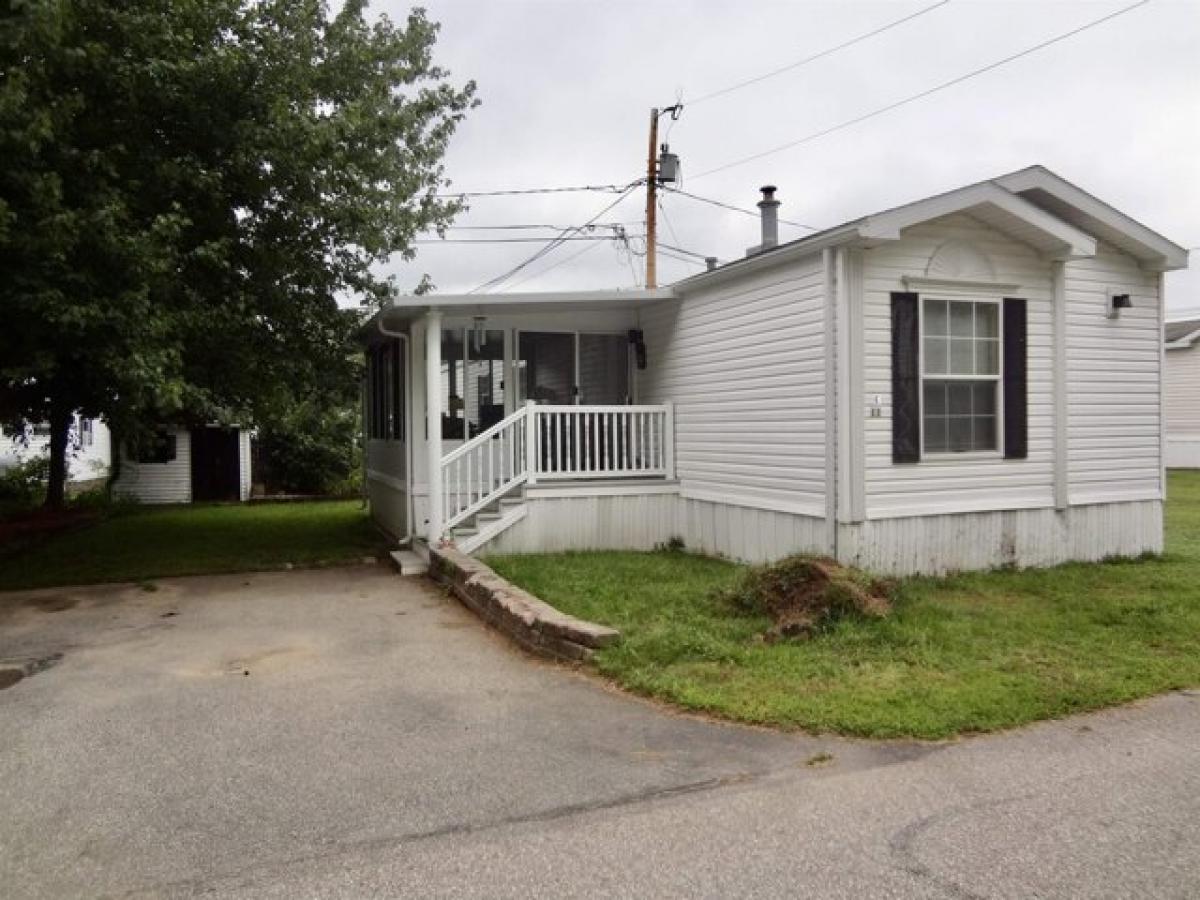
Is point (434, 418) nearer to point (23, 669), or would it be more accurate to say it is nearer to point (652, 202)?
point (23, 669)

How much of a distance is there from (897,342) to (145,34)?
7.73 metres

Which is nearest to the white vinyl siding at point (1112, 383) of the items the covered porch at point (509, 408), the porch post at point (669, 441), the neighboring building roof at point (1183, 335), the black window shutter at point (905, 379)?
the black window shutter at point (905, 379)

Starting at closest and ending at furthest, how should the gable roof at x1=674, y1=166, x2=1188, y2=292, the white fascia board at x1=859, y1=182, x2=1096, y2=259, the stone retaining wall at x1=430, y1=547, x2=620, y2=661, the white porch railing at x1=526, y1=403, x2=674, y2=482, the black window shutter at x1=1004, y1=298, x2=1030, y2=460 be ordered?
the stone retaining wall at x1=430, y1=547, x2=620, y2=661
the white fascia board at x1=859, y1=182, x2=1096, y2=259
the gable roof at x1=674, y1=166, x2=1188, y2=292
the black window shutter at x1=1004, y1=298, x2=1030, y2=460
the white porch railing at x1=526, y1=403, x2=674, y2=482

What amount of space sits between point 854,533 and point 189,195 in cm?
765

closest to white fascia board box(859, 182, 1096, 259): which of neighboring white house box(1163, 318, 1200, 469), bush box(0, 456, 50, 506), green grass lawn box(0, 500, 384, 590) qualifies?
green grass lawn box(0, 500, 384, 590)

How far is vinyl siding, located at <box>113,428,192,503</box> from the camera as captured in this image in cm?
2062

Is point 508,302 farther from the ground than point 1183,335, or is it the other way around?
point 1183,335

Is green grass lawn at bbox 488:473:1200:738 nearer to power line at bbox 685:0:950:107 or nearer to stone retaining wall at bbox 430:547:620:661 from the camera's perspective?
stone retaining wall at bbox 430:547:620:661

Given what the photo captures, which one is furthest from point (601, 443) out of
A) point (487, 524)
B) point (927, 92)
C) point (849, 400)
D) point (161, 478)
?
point (161, 478)

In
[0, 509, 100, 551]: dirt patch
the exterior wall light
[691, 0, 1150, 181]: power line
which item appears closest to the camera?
the exterior wall light

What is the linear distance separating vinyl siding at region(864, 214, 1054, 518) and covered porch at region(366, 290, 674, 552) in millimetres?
3129

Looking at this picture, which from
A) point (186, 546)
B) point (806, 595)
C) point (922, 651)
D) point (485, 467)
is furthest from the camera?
point (186, 546)

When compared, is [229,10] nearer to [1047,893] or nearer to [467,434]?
[467,434]

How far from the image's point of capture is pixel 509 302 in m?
9.68
